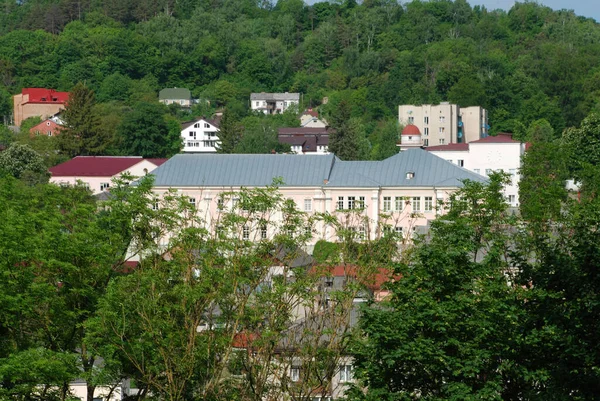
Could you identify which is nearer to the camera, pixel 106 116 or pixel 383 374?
pixel 383 374

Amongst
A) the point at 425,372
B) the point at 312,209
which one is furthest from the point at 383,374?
the point at 312,209

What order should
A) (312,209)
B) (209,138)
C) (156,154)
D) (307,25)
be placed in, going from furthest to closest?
(307,25) → (209,138) → (156,154) → (312,209)

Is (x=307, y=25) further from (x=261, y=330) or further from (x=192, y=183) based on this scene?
(x=261, y=330)

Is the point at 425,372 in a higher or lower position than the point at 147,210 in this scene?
lower

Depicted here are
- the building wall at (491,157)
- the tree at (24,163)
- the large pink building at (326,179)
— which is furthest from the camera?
the tree at (24,163)

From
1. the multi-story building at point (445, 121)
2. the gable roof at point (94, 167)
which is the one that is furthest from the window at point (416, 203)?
the multi-story building at point (445, 121)

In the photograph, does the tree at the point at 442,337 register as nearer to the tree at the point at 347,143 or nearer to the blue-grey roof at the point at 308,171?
the blue-grey roof at the point at 308,171

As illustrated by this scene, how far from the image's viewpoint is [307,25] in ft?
579

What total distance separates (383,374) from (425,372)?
0.68 m

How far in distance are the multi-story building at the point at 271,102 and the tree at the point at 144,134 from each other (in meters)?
38.4

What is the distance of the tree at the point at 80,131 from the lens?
93188mm

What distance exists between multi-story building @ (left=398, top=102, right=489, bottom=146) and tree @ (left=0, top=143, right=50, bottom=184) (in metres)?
30.2

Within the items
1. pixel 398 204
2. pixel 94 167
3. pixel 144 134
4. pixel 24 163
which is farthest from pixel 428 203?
pixel 144 134

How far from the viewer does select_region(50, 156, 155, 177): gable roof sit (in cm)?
7931
